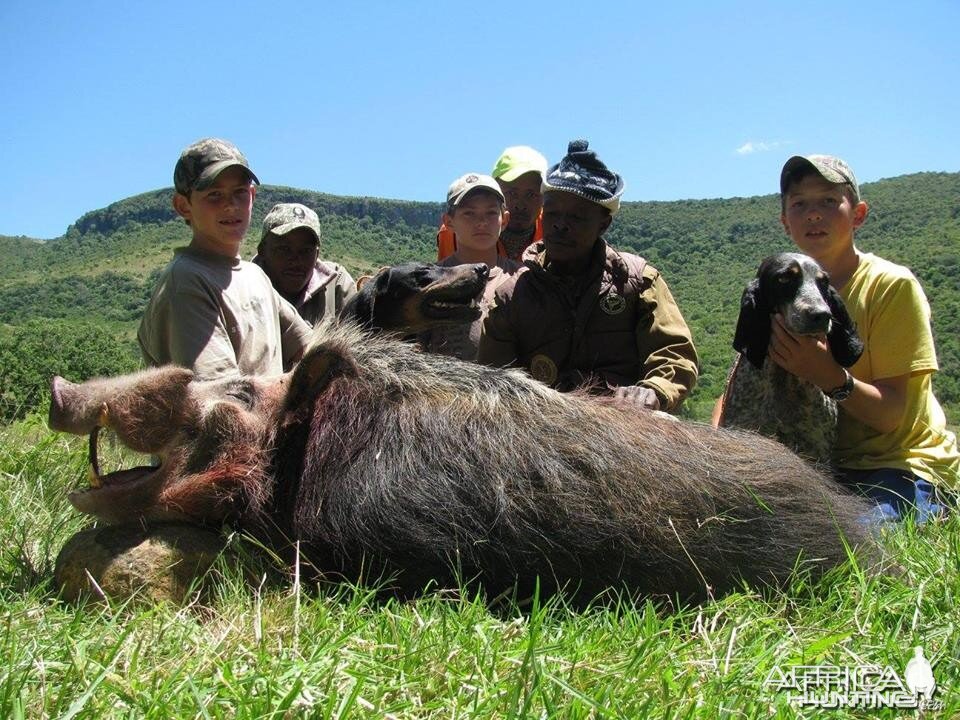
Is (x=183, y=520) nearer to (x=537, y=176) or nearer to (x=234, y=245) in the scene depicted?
(x=234, y=245)

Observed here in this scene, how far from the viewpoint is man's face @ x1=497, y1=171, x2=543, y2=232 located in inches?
228

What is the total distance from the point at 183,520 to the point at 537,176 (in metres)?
3.85

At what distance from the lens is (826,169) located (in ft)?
13.0

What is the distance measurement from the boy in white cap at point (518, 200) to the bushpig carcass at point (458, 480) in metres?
2.96

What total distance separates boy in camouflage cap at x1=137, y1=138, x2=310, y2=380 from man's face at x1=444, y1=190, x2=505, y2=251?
1.39 m

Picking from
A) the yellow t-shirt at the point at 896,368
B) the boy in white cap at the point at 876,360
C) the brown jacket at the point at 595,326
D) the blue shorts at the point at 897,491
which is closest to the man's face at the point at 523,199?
the brown jacket at the point at 595,326

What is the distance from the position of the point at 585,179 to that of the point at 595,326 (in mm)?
776

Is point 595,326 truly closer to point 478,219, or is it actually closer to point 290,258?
point 478,219

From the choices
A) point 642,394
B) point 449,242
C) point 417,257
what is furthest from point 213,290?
point 417,257

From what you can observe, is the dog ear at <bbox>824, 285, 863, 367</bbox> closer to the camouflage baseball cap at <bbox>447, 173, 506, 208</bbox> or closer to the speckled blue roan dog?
the speckled blue roan dog

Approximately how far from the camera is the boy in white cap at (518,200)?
578 centimetres

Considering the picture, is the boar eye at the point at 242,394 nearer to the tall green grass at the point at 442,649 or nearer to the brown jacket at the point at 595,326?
the tall green grass at the point at 442,649

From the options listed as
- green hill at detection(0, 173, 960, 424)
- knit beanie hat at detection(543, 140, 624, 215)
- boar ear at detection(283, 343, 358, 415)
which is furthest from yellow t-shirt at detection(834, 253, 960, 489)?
green hill at detection(0, 173, 960, 424)

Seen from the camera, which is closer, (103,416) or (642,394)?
(103,416)
